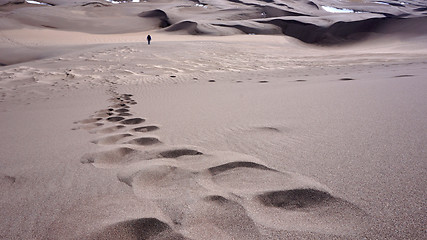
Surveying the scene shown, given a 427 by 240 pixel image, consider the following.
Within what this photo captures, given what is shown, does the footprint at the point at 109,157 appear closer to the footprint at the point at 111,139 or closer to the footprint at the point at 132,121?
the footprint at the point at 111,139

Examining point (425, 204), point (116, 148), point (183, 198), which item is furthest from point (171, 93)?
point (425, 204)

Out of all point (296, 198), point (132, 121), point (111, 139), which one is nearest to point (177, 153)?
point (111, 139)

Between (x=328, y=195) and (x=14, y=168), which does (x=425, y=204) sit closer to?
(x=328, y=195)

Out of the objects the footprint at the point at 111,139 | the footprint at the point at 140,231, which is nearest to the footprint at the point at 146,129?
the footprint at the point at 111,139

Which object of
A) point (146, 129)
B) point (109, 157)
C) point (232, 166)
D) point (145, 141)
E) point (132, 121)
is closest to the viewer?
point (232, 166)

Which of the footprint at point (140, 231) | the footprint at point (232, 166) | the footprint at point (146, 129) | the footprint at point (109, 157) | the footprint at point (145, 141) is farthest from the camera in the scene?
the footprint at point (146, 129)

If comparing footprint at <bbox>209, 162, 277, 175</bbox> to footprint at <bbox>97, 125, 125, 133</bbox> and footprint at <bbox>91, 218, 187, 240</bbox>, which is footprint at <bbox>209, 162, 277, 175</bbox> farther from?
footprint at <bbox>97, 125, 125, 133</bbox>

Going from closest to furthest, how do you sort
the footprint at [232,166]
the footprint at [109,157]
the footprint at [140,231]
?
the footprint at [140,231], the footprint at [232,166], the footprint at [109,157]

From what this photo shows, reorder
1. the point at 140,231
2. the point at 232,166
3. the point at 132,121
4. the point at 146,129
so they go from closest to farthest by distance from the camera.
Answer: the point at 140,231 < the point at 232,166 < the point at 146,129 < the point at 132,121

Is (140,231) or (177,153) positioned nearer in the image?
(140,231)

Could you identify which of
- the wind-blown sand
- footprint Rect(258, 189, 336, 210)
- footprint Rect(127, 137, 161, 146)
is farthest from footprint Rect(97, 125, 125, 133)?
footprint Rect(258, 189, 336, 210)

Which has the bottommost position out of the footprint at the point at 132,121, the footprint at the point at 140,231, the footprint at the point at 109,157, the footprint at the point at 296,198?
the footprint at the point at 140,231

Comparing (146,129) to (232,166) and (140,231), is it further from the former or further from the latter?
(140,231)

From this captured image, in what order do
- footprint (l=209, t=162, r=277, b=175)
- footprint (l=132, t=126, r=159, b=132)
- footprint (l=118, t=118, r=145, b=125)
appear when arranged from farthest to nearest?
footprint (l=118, t=118, r=145, b=125) → footprint (l=132, t=126, r=159, b=132) → footprint (l=209, t=162, r=277, b=175)
